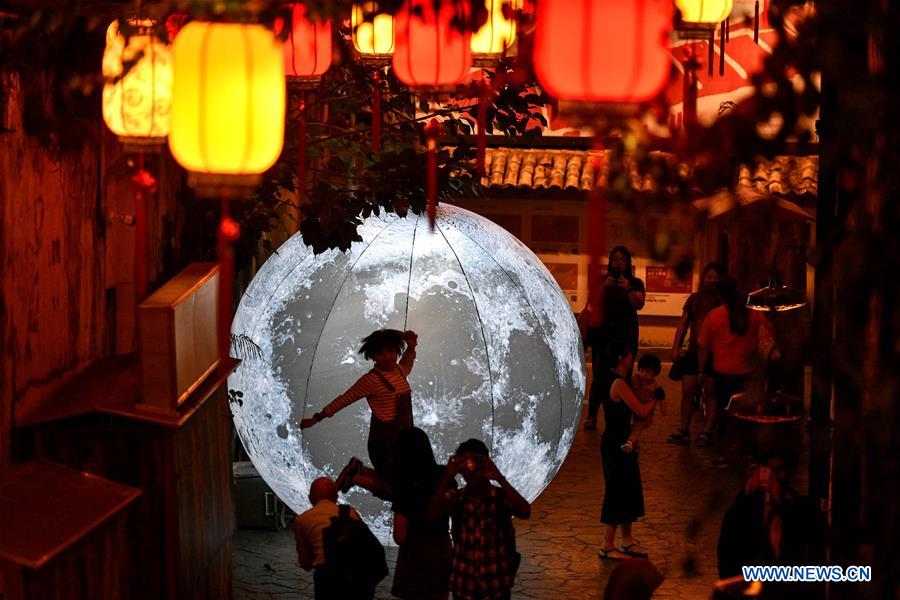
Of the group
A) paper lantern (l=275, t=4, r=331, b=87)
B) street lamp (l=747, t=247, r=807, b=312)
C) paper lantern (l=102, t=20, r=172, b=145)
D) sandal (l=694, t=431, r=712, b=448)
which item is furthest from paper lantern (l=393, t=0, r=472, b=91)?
sandal (l=694, t=431, r=712, b=448)

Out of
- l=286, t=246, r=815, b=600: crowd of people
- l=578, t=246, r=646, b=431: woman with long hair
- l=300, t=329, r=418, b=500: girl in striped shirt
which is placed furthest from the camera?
l=578, t=246, r=646, b=431: woman with long hair

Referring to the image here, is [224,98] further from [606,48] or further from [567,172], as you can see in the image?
[567,172]

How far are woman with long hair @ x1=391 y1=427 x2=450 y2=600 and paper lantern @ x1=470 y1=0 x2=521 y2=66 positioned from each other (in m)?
2.62

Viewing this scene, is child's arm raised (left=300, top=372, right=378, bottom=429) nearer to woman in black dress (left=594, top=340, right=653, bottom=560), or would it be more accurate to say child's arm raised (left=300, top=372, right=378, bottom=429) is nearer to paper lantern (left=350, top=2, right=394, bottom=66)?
woman in black dress (left=594, top=340, right=653, bottom=560)

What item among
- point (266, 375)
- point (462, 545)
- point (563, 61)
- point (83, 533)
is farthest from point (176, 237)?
point (563, 61)

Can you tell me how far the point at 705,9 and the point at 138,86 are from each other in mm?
4164

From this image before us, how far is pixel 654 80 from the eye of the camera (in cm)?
512

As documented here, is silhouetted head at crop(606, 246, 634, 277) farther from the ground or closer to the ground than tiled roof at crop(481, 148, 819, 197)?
closer to the ground

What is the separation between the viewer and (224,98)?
538 centimetres

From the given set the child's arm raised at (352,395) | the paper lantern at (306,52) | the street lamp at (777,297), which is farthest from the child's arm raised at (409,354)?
the street lamp at (777,297)

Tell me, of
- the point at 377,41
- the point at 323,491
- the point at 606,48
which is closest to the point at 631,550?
the point at 323,491

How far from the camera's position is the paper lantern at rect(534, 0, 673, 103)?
16.4 ft

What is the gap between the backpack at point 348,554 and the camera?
26.7 feet

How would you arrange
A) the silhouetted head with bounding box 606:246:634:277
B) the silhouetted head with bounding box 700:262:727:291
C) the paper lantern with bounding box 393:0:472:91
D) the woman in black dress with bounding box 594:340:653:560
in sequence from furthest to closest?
the silhouetted head with bounding box 700:262:727:291
the silhouetted head with bounding box 606:246:634:277
the woman in black dress with bounding box 594:340:653:560
the paper lantern with bounding box 393:0:472:91
